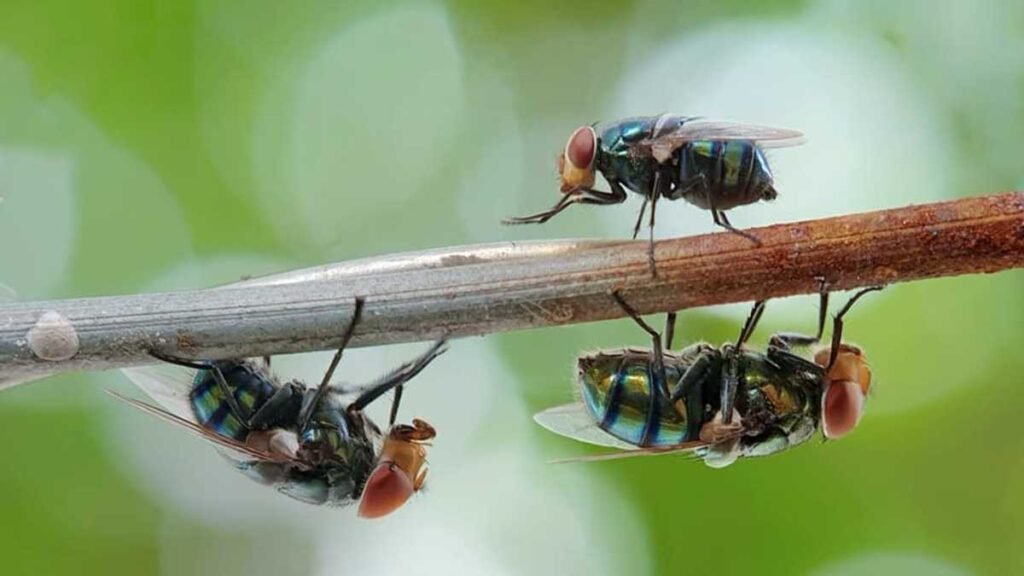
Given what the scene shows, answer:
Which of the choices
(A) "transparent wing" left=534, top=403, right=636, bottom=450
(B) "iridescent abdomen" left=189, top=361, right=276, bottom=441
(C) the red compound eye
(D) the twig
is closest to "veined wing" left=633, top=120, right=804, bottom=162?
(C) the red compound eye

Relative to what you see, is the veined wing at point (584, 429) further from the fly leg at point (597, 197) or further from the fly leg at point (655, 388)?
the fly leg at point (597, 197)

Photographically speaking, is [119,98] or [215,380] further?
[119,98]

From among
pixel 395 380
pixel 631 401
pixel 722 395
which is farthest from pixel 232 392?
pixel 722 395

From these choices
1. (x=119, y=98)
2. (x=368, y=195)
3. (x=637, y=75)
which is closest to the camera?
(x=119, y=98)

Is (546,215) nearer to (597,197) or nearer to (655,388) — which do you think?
(597,197)

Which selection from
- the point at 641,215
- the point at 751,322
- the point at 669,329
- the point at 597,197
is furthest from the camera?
the point at 597,197

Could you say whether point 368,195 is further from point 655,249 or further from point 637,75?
point 655,249

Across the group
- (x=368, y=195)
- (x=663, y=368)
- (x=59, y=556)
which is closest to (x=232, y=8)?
(x=368, y=195)

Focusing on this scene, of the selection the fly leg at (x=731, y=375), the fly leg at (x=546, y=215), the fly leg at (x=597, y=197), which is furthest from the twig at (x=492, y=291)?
the fly leg at (x=597, y=197)
